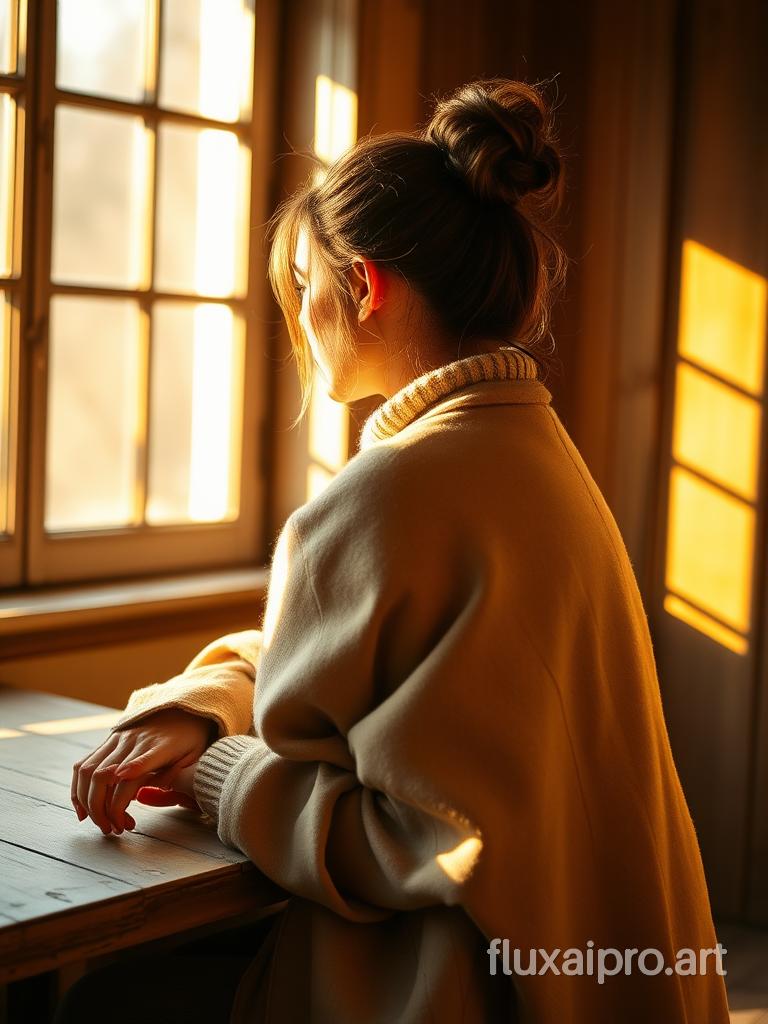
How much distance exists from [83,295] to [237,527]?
24.0 inches

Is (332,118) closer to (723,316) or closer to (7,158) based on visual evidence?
(7,158)

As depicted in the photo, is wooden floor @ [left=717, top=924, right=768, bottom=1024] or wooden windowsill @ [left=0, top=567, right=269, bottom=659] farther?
wooden floor @ [left=717, top=924, right=768, bottom=1024]

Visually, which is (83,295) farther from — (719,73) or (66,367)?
(719,73)

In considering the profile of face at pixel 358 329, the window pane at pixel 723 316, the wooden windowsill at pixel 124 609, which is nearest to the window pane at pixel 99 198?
the wooden windowsill at pixel 124 609

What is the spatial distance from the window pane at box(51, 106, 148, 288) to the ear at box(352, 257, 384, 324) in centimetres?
107

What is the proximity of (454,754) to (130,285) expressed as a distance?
1.57 metres

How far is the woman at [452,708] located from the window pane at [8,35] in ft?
3.41

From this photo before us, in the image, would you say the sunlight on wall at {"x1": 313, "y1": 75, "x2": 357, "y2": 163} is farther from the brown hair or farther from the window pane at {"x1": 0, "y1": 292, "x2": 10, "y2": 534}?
the brown hair

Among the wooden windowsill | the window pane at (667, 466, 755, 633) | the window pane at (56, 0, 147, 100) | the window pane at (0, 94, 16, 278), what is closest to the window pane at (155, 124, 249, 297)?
the window pane at (56, 0, 147, 100)

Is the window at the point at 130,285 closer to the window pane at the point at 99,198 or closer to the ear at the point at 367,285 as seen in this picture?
the window pane at the point at 99,198

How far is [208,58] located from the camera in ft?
8.34

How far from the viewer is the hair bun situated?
136 cm

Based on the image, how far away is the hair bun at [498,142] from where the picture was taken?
4.46 ft

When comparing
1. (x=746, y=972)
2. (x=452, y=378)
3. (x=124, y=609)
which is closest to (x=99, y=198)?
(x=124, y=609)
